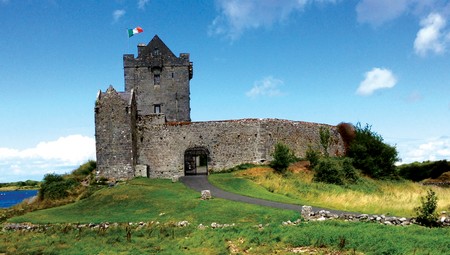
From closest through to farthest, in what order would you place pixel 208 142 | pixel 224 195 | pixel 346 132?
pixel 224 195, pixel 208 142, pixel 346 132

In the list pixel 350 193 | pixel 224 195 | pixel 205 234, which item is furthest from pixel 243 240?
pixel 350 193

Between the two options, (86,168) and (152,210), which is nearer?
(152,210)

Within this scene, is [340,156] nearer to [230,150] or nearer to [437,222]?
[230,150]

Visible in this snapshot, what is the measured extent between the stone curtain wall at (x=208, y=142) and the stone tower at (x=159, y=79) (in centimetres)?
943

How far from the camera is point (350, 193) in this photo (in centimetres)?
3512

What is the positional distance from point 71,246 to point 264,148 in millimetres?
29634

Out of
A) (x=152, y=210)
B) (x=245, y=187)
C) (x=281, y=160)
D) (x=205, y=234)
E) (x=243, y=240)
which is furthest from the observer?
(x=281, y=160)

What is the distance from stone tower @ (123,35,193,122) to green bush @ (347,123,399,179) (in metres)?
21.8

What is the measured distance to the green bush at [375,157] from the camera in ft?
160

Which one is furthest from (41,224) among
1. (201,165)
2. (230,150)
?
(201,165)

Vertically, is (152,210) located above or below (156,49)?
below

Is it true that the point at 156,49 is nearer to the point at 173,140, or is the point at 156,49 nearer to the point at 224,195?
the point at 173,140

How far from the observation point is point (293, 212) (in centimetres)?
2430

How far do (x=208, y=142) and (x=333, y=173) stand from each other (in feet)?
44.9
